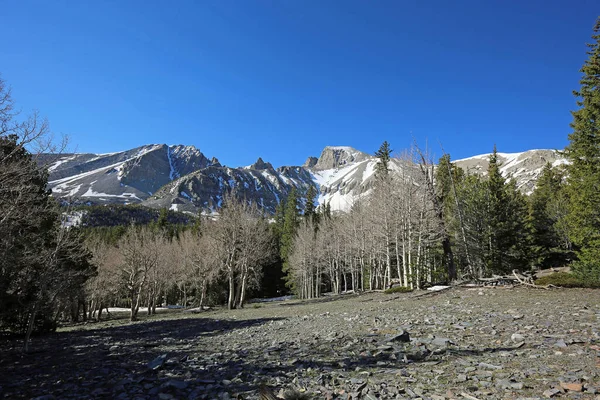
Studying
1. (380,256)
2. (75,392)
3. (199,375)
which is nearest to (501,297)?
(199,375)

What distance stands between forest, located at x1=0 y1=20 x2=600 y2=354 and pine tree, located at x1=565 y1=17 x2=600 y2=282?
3.1 inches

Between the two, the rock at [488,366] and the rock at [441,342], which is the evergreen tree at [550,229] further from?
the rock at [488,366]

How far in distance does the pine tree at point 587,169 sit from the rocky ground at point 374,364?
1271 centimetres

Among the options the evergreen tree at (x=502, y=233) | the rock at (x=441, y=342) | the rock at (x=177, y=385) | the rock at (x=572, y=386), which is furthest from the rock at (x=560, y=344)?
the evergreen tree at (x=502, y=233)

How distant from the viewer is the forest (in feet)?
52.1

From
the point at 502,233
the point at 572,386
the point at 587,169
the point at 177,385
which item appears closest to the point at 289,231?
the point at 502,233

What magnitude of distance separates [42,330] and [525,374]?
90.5 ft

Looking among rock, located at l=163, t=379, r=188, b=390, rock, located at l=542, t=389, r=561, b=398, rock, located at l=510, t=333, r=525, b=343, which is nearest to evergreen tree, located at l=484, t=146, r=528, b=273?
rock, located at l=510, t=333, r=525, b=343

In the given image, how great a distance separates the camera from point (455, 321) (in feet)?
37.5

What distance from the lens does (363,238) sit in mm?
43719

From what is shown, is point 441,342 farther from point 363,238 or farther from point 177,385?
Result: point 363,238

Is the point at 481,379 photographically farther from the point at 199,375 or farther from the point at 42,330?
the point at 42,330

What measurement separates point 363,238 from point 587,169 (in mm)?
25326

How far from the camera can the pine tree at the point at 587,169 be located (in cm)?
2198
